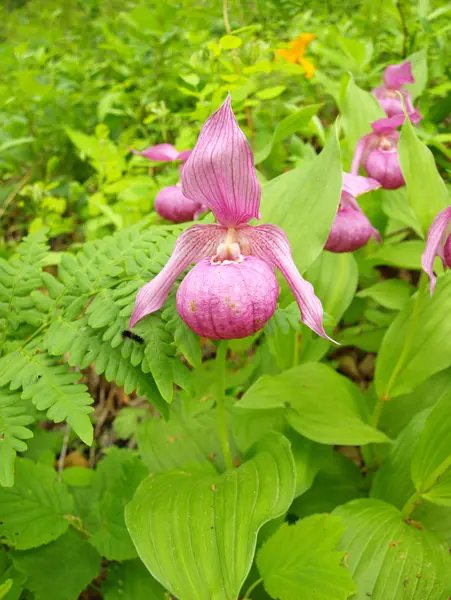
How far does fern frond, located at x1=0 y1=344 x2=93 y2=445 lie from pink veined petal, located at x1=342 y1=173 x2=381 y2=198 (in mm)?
990

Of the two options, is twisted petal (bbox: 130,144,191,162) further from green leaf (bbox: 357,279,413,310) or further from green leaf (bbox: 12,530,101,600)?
green leaf (bbox: 12,530,101,600)

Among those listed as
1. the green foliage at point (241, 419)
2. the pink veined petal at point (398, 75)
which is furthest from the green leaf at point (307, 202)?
the pink veined petal at point (398, 75)

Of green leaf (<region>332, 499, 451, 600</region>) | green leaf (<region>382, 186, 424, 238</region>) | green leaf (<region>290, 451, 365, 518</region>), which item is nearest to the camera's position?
green leaf (<region>332, 499, 451, 600</region>)

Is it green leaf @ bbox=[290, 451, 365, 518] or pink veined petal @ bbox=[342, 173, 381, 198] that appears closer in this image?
pink veined petal @ bbox=[342, 173, 381, 198]

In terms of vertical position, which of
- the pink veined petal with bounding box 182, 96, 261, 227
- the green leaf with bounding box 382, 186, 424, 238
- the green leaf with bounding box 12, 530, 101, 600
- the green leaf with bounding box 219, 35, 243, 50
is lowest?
the green leaf with bounding box 12, 530, 101, 600

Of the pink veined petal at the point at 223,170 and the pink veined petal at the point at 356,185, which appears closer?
the pink veined petal at the point at 223,170

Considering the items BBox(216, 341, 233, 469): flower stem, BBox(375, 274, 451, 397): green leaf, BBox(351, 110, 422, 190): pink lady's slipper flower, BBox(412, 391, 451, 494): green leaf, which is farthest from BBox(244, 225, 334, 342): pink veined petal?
BBox(351, 110, 422, 190): pink lady's slipper flower

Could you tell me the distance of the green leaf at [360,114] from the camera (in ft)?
7.13

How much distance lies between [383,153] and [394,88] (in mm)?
677

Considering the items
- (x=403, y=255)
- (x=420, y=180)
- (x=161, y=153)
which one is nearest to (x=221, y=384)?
(x=420, y=180)

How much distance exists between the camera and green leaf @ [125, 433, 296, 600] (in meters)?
1.11

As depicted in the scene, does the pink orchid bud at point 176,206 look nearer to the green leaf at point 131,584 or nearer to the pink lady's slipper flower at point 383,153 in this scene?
the pink lady's slipper flower at point 383,153

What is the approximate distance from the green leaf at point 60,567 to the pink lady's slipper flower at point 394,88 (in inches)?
87.0

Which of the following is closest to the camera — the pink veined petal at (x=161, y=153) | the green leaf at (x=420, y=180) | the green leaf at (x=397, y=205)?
the green leaf at (x=420, y=180)
